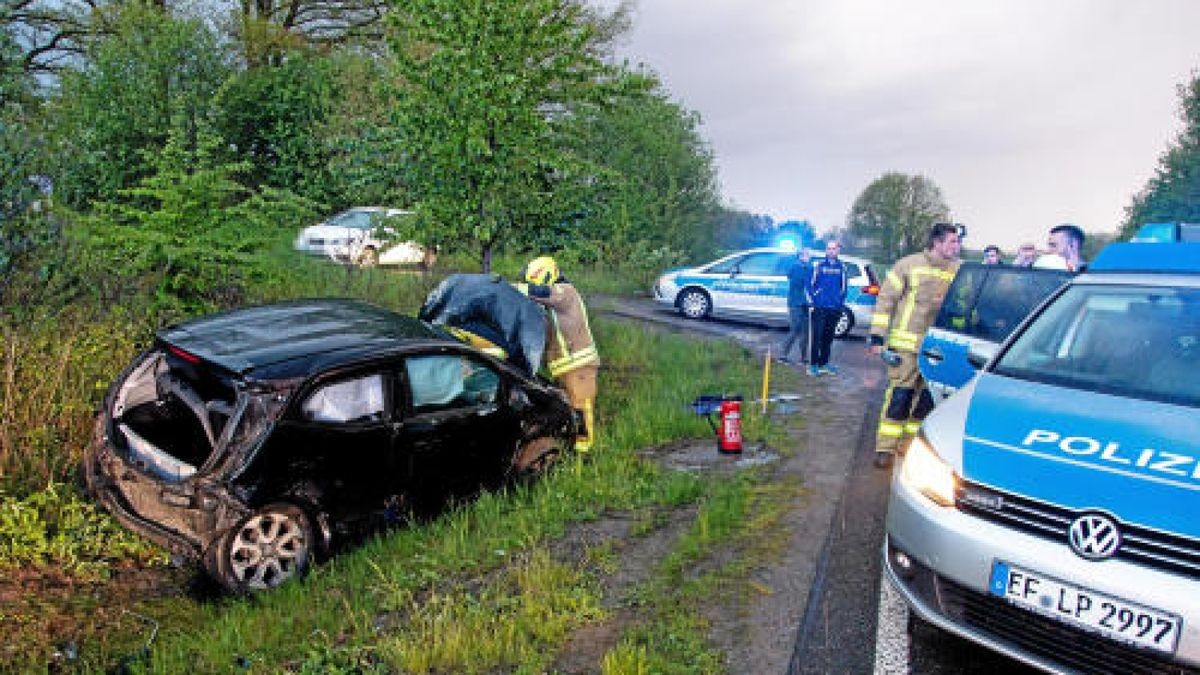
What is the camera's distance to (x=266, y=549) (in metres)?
4.31

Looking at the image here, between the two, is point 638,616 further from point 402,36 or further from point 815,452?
point 402,36

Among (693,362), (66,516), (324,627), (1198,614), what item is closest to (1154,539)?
(1198,614)

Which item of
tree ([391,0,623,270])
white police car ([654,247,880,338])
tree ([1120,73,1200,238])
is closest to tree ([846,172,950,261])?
tree ([1120,73,1200,238])

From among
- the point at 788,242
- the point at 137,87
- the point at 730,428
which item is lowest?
the point at 730,428

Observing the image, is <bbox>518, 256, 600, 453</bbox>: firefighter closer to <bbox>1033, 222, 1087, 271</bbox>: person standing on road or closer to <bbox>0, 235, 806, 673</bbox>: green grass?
<bbox>0, 235, 806, 673</bbox>: green grass

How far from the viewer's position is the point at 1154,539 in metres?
2.60

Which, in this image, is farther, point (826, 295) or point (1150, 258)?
point (826, 295)

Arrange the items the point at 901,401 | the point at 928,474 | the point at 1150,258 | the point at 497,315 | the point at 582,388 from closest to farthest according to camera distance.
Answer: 1. the point at 928,474
2. the point at 1150,258
3. the point at 901,401
4. the point at 497,315
5. the point at 582,388

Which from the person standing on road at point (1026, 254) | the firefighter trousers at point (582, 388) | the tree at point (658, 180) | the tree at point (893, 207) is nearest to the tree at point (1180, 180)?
the tree at point (893, 207)

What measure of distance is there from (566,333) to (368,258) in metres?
6.25

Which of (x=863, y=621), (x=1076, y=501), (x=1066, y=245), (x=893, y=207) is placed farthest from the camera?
(x=893, y=207)

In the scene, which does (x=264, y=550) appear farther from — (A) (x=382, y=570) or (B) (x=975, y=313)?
(B) (x=975, y=313)

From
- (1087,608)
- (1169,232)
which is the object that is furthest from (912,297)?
(1087,608)

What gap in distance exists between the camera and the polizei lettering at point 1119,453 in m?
2.77
